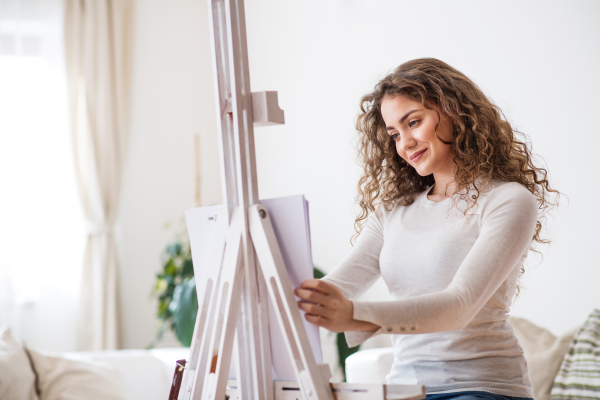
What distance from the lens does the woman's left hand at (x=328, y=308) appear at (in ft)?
2.81

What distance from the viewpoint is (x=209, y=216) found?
108 cm

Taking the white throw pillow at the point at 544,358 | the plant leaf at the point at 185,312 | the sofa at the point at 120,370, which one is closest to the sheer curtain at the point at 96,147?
the plant leaf at the point at 185,312

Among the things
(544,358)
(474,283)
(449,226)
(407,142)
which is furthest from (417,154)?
(544,358)

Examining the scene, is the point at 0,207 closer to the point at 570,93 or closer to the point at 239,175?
the point at 239,175

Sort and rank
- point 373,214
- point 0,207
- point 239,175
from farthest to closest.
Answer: point 0,207 < point 373,214 < point 239,175

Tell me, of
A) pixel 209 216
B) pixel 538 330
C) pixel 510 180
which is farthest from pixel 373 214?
pixel 538 330

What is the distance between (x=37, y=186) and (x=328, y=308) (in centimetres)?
290

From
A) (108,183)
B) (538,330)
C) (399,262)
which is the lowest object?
(538,330)

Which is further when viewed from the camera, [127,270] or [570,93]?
[127,270]

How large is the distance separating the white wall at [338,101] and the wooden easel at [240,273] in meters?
1.28

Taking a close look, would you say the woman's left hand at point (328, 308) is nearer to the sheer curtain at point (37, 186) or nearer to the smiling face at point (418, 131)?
the smiling face at point (418, 131)

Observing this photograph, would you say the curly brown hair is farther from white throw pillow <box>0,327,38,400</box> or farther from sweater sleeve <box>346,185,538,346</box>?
white throw pillow <box>0,327,38,400</box>

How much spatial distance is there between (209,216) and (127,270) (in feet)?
8.97

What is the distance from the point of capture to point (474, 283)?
929mm
